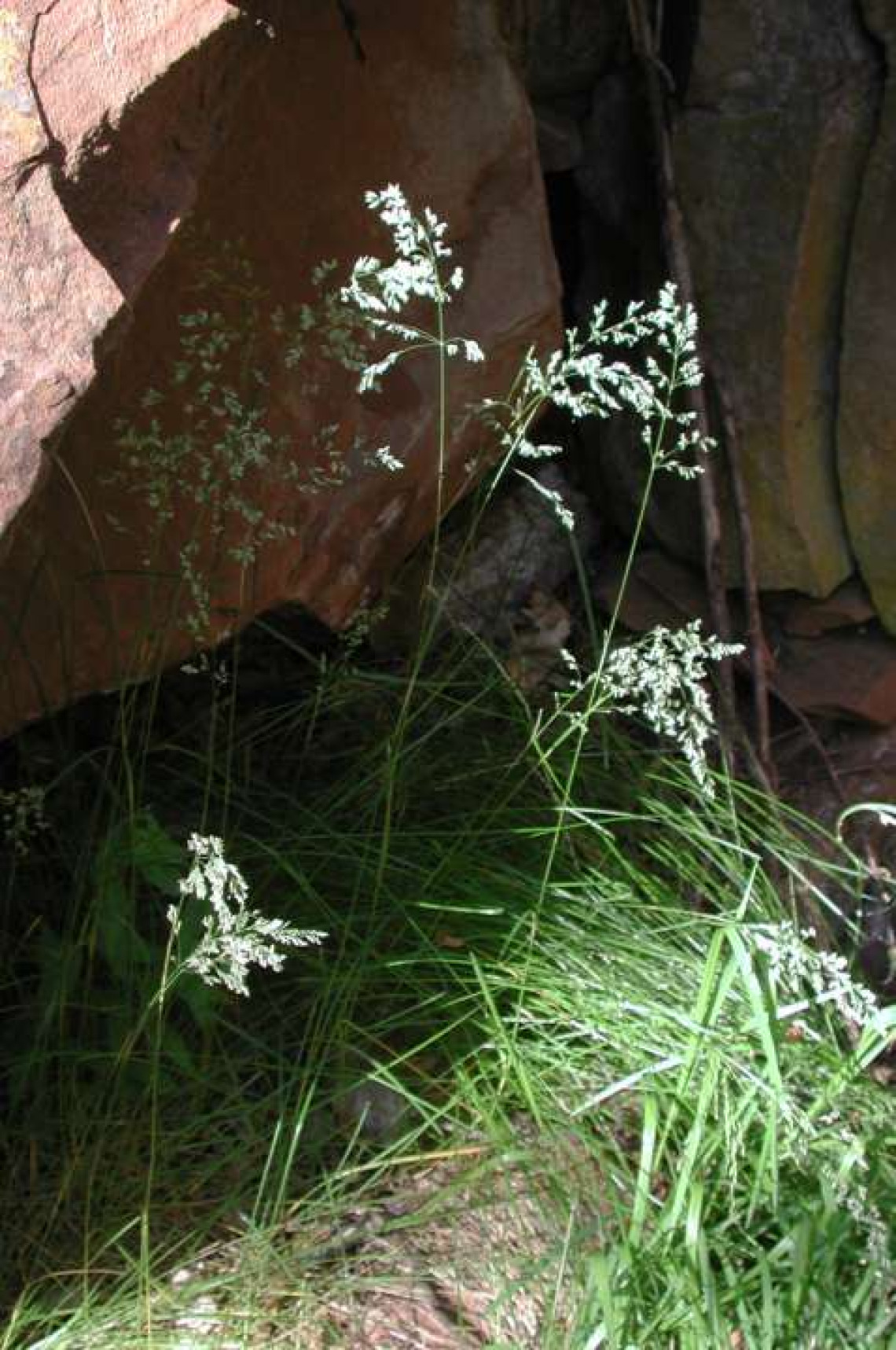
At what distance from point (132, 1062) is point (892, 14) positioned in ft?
6.80

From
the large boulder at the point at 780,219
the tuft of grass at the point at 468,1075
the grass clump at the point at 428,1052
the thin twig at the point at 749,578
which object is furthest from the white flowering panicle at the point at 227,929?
the large boulder at the point at 780,219

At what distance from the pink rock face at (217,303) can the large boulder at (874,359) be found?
58 centimetres

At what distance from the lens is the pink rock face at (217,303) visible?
178 centimetres

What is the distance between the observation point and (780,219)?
2.95 m

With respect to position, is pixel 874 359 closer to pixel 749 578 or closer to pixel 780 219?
pixel 780 219

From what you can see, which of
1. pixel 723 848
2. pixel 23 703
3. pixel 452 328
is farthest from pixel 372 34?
pixel 723 848

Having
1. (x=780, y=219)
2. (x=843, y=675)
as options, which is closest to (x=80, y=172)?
(x=780, y=219)

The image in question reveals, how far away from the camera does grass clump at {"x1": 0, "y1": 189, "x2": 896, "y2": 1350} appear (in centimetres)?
184

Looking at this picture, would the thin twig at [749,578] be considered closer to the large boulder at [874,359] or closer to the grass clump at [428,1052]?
the large boulder at [874,359]

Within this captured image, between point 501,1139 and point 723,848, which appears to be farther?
point 723,848

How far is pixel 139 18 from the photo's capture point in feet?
6.05

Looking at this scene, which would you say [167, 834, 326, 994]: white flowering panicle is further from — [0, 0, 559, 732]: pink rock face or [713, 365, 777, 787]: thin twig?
[713, 365, 777, 787]: thin twig

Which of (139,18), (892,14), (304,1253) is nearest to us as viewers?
(139,18)

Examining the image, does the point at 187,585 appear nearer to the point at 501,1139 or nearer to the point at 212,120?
the point at 212,120
